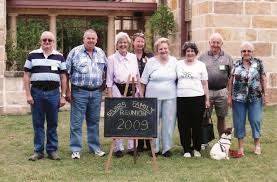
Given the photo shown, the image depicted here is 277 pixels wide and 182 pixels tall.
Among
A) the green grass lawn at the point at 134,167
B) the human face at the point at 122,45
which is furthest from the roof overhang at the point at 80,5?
the human face at the point at 122,45

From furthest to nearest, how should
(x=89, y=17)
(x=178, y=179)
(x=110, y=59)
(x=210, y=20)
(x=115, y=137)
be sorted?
1. (x=89, y=17)
2. (x=210, y=20)
3. (x=110, y=59)
4. (x=115, y=137)
5. (x=178, y=179)

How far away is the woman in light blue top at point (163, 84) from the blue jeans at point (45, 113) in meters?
1.30

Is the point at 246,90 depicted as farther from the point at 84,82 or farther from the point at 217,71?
the point at 84,82

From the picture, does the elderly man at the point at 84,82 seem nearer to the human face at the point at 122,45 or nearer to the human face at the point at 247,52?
the human face at the point at 122,45

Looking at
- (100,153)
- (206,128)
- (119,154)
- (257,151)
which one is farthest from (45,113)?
(257,151)

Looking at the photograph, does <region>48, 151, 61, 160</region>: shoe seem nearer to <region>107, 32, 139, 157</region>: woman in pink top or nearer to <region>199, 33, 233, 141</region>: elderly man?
<region>107, 32, 139, 157</region>: woman in pink top

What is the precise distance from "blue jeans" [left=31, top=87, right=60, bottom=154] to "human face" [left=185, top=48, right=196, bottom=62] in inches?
74.5

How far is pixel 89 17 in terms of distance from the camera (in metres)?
18.4

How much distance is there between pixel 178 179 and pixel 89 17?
41.8 ft

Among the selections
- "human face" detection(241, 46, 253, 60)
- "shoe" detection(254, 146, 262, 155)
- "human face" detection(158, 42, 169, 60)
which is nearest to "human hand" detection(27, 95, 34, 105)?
"human face" detection(158, 42, 169, 60)

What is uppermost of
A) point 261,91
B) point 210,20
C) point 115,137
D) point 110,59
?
point 210,20

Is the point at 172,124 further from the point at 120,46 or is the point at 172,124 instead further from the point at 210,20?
the point at 210,20

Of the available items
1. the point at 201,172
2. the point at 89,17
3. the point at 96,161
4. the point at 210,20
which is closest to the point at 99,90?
the point at 96,161

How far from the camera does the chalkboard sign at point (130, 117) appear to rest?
7.09 m
